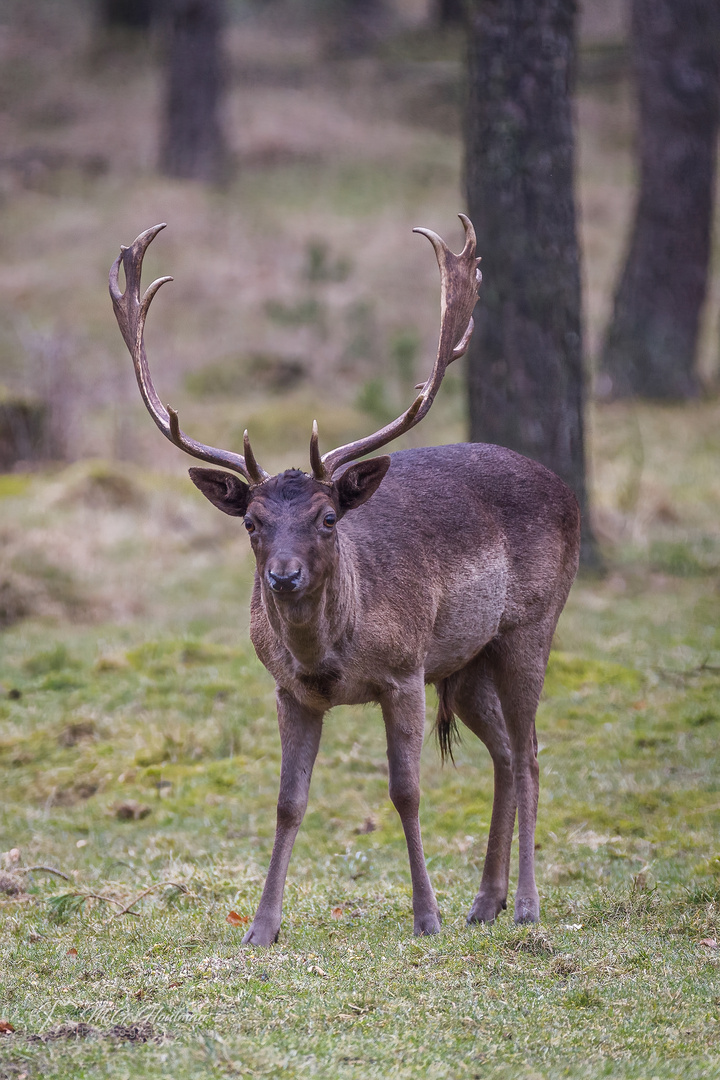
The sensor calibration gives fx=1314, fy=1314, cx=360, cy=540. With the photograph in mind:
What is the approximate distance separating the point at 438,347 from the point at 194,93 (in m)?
23.9

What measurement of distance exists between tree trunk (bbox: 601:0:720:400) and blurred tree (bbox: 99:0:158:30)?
77.6 ft

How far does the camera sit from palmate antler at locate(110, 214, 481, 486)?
580 centimetres

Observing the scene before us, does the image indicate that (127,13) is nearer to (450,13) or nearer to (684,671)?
(450,13)

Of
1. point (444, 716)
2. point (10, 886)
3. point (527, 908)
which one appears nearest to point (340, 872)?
point (444, 716)

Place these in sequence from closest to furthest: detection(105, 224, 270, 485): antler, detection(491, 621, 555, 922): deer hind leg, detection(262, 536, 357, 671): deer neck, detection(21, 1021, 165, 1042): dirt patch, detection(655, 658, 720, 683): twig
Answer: detection(21, 1021, 165, 1042): dirt patch, detection(262, 536, 357, 671): deer neck, detection(105, 224, 270, 485): antler, detection(491, 621, 555, 922): deer hind leg, detection(655, 658, 720, 683): twig

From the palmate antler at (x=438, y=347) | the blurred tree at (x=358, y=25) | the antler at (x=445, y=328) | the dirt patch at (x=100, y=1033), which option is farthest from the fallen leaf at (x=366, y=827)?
the blurred tree at (x=358, y=25)

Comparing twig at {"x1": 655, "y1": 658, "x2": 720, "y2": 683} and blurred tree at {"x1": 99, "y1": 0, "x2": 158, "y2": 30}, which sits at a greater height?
blurred tree at {"x1": 99, "y1": 0, "x2": 158, "y2": 30}

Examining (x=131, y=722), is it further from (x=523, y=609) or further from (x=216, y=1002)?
(x=216, y=1002)

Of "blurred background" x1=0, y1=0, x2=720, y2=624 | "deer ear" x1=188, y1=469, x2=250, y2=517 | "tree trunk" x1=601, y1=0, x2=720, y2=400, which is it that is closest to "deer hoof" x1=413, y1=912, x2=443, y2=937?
"deer ear" x1=188, y1=469, x2=250, y2=517

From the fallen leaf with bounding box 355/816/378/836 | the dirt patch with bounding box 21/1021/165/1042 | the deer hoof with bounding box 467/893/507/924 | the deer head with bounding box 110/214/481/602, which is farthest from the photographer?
the fallen leaf with bounding box 355/816/378/836

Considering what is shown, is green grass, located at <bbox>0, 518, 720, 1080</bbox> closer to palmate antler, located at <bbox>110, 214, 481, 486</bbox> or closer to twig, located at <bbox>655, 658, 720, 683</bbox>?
twig, located at <bbox>655, 658, 720, 683</bbox>

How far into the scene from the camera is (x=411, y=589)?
5.95m

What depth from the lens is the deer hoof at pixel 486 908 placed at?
19.8 feet

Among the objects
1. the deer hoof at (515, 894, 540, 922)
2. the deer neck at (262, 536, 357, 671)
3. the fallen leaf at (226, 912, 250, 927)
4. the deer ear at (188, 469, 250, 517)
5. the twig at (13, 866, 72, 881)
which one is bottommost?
the twig at (13, 866, 72, 881)
